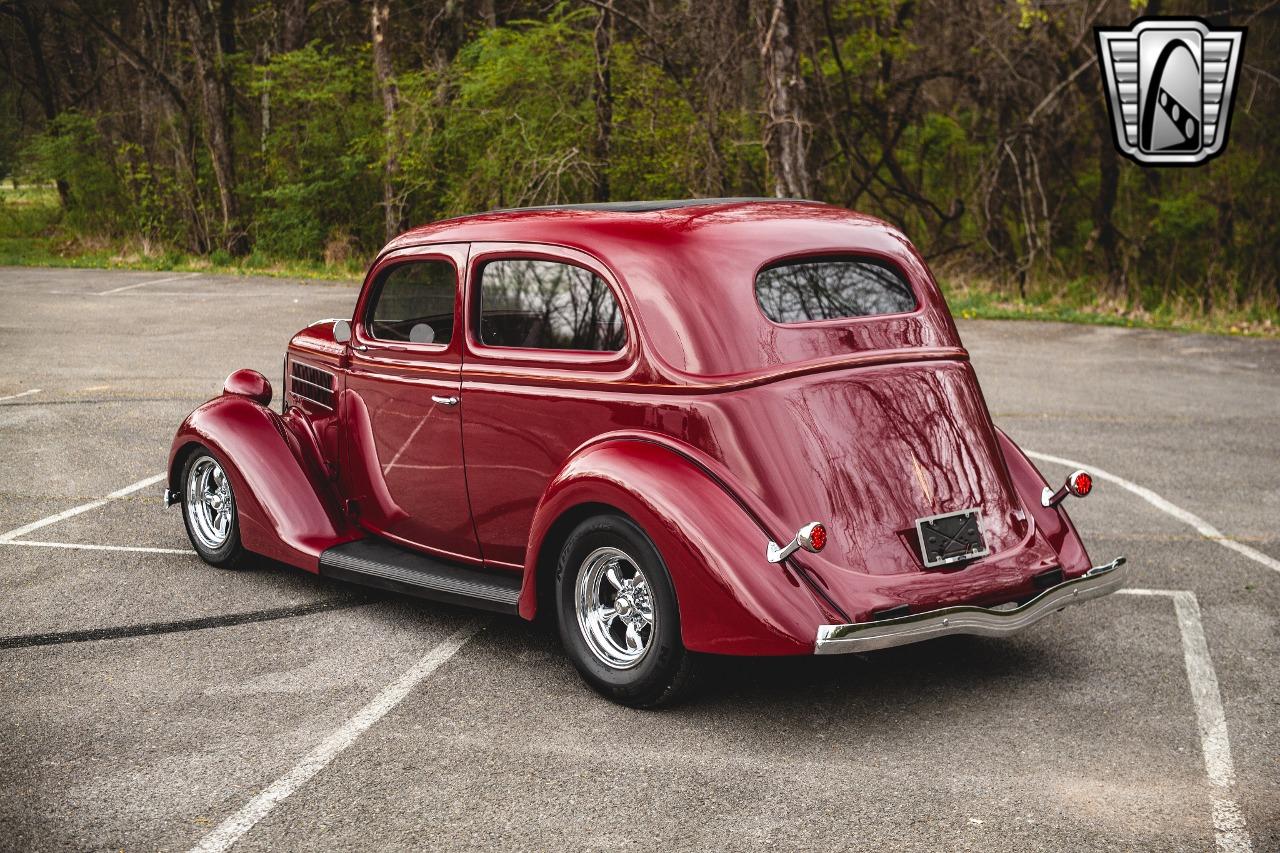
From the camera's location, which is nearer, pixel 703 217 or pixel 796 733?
pixel 796 733

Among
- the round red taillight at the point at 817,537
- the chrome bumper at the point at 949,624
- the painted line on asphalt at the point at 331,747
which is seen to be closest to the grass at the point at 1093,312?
the chrome bumper at the point at 949,624

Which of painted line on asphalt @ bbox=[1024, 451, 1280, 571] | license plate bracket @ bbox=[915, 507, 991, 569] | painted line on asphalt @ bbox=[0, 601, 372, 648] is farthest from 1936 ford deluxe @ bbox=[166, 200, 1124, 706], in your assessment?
painted line on asphalt @ bbox=[1024, 451, 1280, 571]

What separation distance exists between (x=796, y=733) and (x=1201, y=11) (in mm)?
22293

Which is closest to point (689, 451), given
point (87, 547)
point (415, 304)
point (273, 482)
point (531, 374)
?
point (531, 374)

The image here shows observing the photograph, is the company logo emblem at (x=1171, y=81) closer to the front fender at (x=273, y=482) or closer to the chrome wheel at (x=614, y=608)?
the front fender at (x=273, y=482)

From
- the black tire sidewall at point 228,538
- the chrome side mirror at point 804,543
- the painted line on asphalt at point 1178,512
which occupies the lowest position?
the painted line on asphalt at point 1178,512

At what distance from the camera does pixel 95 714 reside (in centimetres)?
474

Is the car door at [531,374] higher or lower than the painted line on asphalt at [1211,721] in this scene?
higher

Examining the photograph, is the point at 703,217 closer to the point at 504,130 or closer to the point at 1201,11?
the point at 504,130

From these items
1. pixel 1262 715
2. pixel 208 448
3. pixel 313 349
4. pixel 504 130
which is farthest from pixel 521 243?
pixel 504 130

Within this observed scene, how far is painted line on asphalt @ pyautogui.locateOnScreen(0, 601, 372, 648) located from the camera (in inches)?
219

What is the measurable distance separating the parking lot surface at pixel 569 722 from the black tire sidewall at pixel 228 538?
A: 9cm

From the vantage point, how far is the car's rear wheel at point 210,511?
21.5 ft

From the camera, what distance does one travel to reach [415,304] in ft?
20.0
